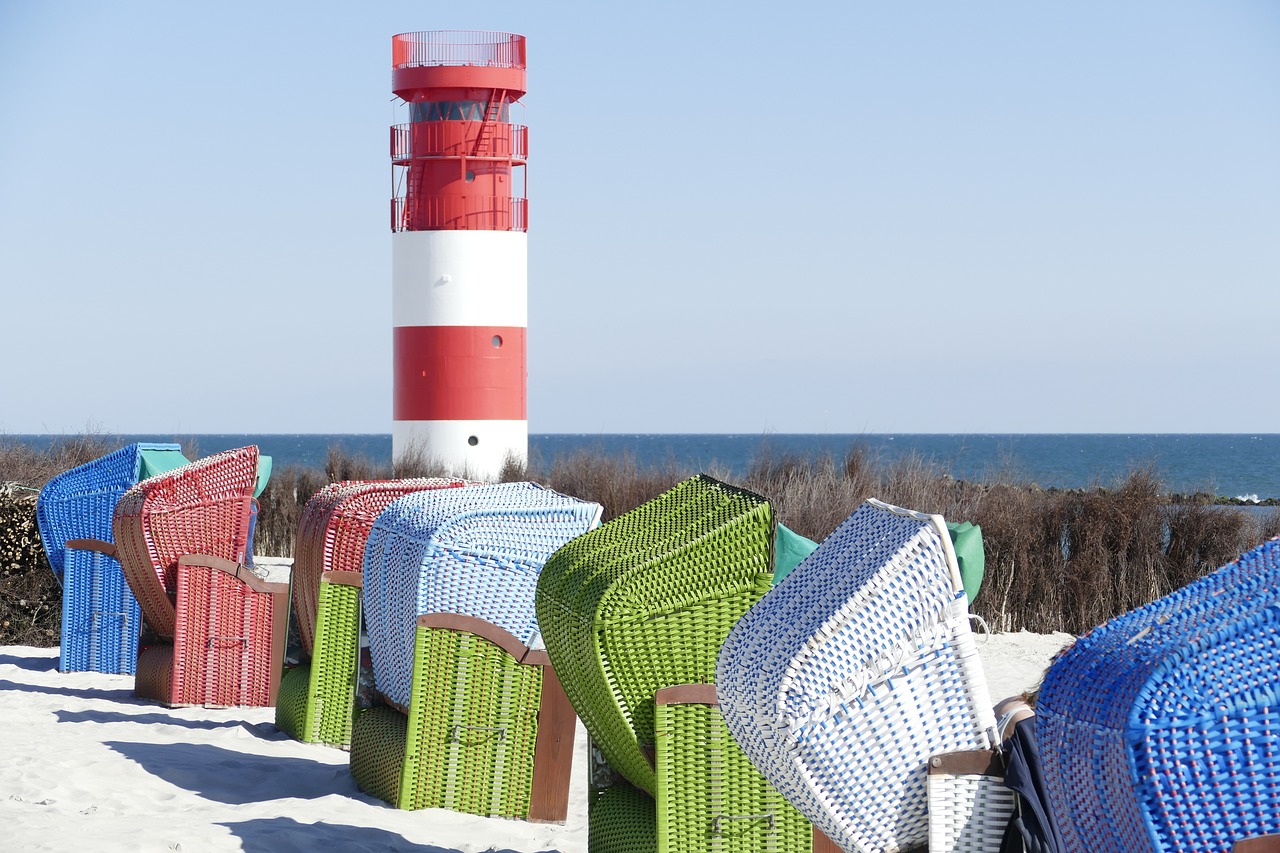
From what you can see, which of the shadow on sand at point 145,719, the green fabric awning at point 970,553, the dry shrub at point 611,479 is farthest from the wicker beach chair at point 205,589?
the dry shrub at point 611,479

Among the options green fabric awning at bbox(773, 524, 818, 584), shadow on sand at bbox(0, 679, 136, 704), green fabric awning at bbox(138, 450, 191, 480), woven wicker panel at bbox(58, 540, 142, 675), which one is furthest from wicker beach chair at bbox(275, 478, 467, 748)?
green fabric awning at bbox(138, 450, 191, 480)

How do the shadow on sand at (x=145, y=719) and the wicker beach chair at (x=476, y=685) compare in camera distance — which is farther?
the shadow on sand at (x=145, y=719)

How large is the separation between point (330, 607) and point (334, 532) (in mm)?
332

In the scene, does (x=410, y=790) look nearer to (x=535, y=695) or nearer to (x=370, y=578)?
(x=535, y=695)

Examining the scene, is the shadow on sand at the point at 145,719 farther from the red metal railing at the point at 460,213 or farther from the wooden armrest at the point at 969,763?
the red metal railing at the point at 460,213

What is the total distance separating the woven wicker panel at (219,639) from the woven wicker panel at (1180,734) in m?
5.42

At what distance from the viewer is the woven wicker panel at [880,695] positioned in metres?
3.09

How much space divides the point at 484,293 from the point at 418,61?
2961 mm

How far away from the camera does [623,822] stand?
4.30 m

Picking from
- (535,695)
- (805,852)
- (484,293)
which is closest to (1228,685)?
(805,852)

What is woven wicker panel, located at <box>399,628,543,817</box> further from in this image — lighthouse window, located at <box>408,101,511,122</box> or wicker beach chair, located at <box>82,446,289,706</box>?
lighthouse window, located at <box>408,101,511,122</box>

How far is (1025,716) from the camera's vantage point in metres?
3.09

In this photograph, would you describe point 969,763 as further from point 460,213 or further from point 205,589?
point 460,213

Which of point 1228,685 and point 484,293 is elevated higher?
point 484,293
